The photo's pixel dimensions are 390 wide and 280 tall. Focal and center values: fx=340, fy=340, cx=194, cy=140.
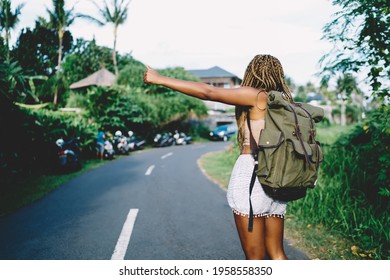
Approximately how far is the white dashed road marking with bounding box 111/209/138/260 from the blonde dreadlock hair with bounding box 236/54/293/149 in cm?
239

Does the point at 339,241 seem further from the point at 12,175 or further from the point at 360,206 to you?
the point at 12,175

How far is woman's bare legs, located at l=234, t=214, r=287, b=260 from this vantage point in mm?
2211

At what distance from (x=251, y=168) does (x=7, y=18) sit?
165 inches

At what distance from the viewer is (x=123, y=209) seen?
20.4 ft

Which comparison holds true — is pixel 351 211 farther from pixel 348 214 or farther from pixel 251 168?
pixel 251 168

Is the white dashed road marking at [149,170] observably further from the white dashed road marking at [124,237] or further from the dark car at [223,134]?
the dark car at [223,134]

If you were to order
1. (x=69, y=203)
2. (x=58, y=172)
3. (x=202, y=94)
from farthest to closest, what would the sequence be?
(x=58, y=172) < (x=69, y=203) < (x=202, y=94)

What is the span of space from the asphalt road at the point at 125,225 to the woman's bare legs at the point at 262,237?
1743 millimetres

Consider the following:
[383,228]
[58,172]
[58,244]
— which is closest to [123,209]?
[58,244]

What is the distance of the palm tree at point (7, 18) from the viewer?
14.5 ft

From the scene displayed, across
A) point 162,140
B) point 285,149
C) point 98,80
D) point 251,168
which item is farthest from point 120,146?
point 285,149

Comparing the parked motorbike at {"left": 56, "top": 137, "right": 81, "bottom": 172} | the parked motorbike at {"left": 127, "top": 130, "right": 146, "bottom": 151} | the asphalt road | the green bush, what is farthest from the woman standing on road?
the parked motorbike at {"left": 127, "top": 130, "right": 146, "bottom": 151}

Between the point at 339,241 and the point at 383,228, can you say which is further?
the point at 339,241
